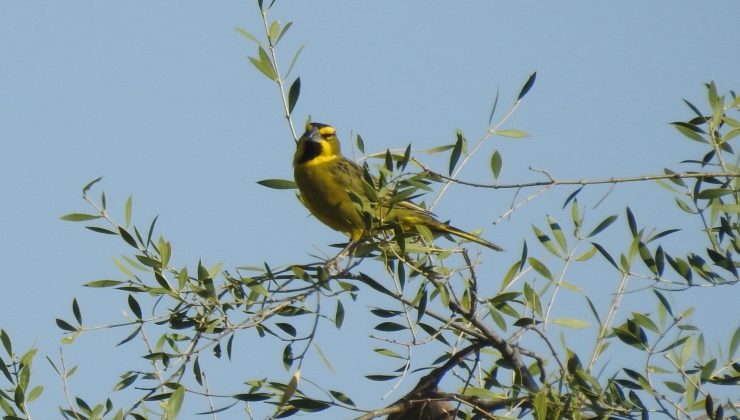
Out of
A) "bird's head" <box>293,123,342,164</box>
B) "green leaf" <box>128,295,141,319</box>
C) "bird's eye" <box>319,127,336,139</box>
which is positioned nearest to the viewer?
"green leaf" <box>128,295,141,319</box>

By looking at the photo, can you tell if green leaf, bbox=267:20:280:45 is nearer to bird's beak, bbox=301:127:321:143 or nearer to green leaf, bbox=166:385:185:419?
green leaf, bbox=166:385:185:419

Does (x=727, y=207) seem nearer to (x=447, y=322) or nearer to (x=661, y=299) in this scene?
(x=661, y=299)

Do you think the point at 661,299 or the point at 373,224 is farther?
the point at 373,224

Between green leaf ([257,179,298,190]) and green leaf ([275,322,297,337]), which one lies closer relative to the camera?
green leaf ([275,322,297,337])

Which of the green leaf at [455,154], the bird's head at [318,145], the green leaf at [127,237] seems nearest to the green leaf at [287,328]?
the green leaf at [127,237]

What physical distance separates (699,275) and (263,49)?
1517 mm

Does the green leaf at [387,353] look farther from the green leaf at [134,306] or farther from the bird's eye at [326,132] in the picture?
the bird's eye at [326,132]

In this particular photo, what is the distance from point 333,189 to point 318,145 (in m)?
0.55

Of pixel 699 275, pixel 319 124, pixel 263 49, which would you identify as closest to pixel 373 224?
pixel 263 49

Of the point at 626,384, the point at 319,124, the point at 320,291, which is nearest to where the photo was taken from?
the point at 626,384

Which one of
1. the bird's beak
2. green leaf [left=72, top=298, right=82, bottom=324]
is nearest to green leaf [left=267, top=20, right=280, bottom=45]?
green leaf [left=72, top=298, right=82, bottom=324]

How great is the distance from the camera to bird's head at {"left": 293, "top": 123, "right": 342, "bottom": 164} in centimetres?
597

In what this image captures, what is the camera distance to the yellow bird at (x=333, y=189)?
523cm

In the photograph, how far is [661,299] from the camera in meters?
3.51
